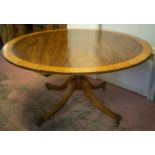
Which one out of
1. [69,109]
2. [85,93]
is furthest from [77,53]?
[69,109]

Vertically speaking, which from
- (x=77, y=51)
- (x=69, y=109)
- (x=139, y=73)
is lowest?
(x=69, y=109)

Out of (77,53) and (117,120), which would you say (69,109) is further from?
(77,53)

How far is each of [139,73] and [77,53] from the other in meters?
0.77

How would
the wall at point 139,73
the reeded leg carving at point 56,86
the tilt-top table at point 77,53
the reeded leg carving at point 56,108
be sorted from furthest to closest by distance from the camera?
the reeded leg carving at point 56,86 → the wall at point 139,73 → the reeded leg carving at point 56,108 → the tilt-top table at point 77,53

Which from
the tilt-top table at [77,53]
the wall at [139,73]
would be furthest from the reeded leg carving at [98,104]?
the wall at [139,73]

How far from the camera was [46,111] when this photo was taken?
1852 mm

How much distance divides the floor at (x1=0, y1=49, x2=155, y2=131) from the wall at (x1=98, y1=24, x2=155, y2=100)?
69 millimetres

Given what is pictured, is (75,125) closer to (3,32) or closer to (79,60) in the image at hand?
(79,60)

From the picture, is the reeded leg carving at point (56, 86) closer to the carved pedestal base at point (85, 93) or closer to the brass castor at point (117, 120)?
the carved pedestal base at point (85, 93)

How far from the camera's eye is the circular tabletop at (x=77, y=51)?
1.23m

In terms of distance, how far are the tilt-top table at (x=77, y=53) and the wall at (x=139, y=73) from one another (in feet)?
0.41

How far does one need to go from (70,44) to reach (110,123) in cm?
67

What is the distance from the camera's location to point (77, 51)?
1539 millimetres
